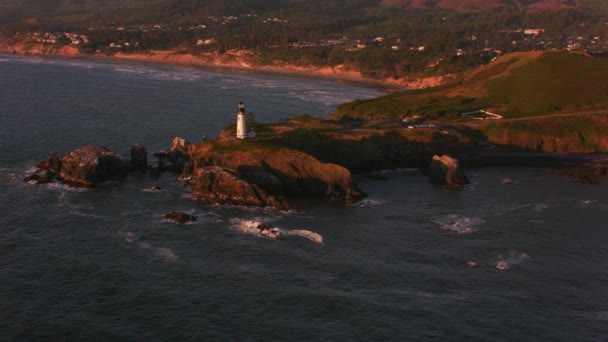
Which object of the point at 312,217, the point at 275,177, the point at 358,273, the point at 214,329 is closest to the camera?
the point at 214,329

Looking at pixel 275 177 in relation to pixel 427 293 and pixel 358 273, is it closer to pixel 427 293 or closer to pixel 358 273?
pixel 358 273

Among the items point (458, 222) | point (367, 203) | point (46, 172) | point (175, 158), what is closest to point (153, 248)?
point (367, 203)

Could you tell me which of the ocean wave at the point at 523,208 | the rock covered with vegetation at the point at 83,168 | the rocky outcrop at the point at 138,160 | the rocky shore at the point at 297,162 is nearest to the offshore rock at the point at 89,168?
the rock covered with vegetation at the point at 83,168

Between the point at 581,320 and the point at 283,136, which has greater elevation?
the point at 283,136

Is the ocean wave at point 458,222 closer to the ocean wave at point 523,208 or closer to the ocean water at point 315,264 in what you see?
the ocean water at point 315,264

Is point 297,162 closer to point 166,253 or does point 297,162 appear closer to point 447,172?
point 447,172

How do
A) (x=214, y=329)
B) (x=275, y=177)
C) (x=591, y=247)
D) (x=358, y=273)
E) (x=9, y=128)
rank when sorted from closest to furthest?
1. (x=214, y=329)
2. (x=358, y=273)
3. (x=591, y=247)
4. (x=275, y=177)
5. (x=9, y=128)

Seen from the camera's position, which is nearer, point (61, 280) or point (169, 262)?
point (61, 280)

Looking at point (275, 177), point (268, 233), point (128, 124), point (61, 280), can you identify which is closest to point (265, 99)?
point (128, 124)
